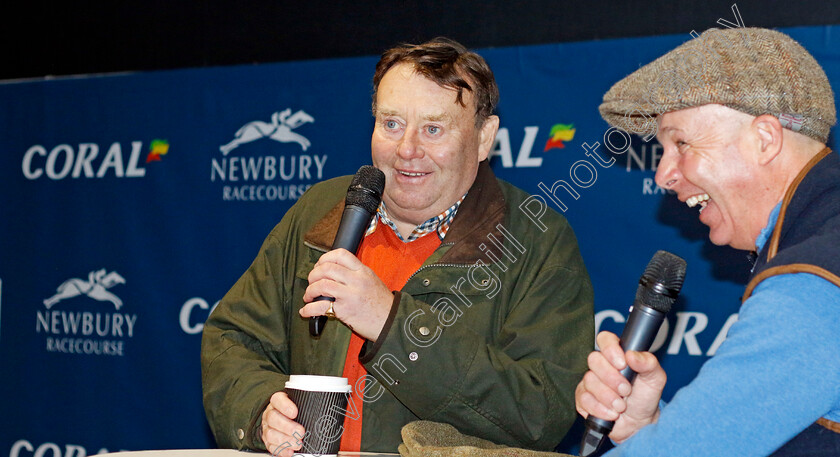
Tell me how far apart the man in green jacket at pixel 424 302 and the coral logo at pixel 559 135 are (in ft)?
2.96

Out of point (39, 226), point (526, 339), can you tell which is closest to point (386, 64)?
point (526, 339)

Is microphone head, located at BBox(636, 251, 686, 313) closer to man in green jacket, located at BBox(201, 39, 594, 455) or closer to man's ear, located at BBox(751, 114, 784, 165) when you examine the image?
man's ear, located at BBox(751, 114, 784, 165)

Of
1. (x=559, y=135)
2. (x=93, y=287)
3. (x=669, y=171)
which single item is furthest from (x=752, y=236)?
(x=93, y=287)

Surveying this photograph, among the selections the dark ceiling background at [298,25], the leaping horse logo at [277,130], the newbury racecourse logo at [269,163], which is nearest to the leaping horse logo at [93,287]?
the newbury racecourse logo at [269,163]

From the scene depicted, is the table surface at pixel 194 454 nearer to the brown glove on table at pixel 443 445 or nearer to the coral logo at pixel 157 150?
the brown glove on table at pixel 443 445

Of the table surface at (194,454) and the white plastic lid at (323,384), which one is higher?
the white plastic lid at (323,384)

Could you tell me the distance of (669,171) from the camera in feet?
4.65

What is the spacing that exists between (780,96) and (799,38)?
1.70 metres

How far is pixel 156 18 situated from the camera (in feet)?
12.9

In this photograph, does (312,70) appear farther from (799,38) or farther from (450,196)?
(799,38)

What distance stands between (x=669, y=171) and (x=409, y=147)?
30.1 inches

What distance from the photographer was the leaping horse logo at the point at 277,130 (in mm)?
3457

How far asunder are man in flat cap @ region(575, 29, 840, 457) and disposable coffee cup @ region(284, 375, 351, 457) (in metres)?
0.45

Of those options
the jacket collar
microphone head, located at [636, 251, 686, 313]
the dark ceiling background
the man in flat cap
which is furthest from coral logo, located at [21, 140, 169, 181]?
microphone head, located at [636, 251, 686, 313]
